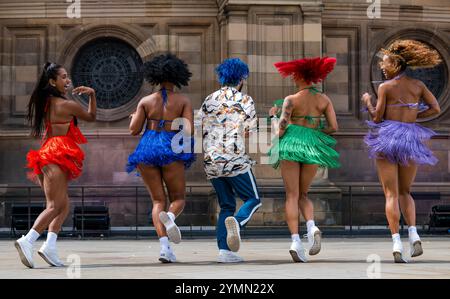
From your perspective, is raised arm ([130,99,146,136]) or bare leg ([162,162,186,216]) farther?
raised arm ([130,99,146,136])

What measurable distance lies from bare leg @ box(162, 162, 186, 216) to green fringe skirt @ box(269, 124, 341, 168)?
3.57ft

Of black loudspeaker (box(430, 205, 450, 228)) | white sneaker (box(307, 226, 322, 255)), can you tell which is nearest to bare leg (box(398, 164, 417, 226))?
white sneaker (box(307, 226, 322, 255))

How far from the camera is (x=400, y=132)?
1248 centimetres

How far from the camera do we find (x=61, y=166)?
40.1ft

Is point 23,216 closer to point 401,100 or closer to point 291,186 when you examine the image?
point 291,186

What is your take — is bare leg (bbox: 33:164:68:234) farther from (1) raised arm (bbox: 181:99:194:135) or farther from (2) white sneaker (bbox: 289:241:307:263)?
(2) white sneaker (bbox: 289:241:307:263)

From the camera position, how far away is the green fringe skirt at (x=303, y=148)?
12.6 m

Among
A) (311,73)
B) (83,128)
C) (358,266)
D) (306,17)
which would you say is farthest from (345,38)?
(358,266)

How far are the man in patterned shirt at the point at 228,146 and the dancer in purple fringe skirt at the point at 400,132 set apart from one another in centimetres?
139

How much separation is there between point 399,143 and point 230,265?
2.32m

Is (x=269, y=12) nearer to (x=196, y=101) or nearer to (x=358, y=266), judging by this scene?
(x=196, y=101)

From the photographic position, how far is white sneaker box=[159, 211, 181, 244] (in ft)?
39.3

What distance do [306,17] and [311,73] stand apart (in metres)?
12.3

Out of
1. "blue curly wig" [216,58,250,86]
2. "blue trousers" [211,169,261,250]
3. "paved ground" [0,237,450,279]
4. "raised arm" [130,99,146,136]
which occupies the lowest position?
"paved ground" [0,237,450,279]
